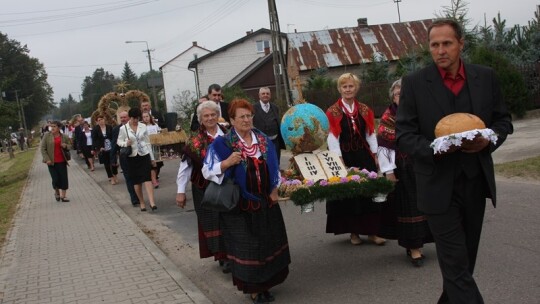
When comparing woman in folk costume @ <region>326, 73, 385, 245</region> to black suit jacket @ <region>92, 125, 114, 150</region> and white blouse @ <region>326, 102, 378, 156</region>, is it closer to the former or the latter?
white blouse @ <region>326, 102, 378, 156</region>

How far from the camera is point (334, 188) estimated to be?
5.31 meters

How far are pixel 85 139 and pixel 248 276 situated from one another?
18050 mm

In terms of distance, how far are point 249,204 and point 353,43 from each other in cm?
3519

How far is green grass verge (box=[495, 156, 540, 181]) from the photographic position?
9.63m

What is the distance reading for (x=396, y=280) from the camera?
17.9 ft

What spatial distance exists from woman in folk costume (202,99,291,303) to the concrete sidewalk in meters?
0.76

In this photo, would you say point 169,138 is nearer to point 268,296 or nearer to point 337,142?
point 337,142

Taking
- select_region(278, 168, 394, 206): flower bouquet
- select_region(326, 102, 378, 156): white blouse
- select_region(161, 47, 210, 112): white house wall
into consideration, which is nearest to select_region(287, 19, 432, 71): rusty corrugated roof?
Result: select_region(326, 102, 378, 156): white blouse

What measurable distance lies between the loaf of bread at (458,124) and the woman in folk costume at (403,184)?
232cm

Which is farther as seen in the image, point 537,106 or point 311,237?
point 537,106

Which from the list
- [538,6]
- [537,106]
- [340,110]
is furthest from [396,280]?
[538,6]

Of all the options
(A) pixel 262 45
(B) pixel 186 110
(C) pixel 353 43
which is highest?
(A) pixel 262 45

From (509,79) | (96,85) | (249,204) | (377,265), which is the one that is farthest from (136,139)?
(96,85)

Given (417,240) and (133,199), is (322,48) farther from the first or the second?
(417,240)
